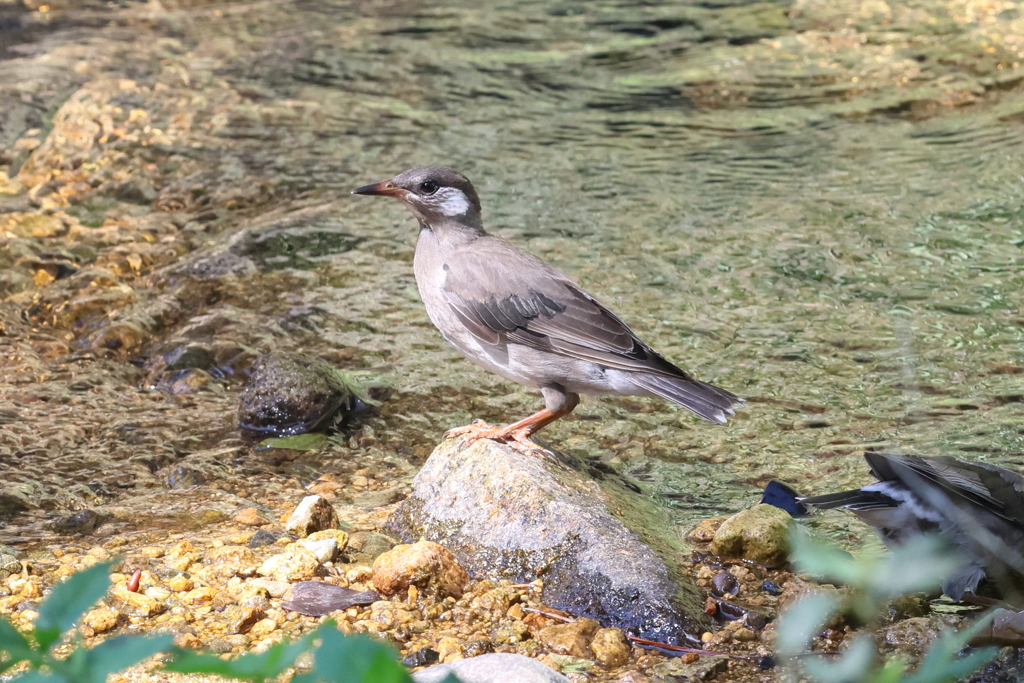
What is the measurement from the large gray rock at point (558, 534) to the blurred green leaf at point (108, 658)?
3181mm

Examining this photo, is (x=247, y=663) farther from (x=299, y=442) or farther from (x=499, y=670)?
(x=299, y=442)

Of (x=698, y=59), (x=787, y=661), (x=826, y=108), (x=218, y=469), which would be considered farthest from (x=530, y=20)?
(x=787, y=661)

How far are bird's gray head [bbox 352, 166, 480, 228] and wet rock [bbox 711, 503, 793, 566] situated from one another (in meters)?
2.35

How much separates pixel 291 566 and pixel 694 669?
180 cm

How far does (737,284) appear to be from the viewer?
783cm

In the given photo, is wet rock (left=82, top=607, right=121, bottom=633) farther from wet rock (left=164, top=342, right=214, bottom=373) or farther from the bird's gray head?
wet rock (left=164, top=342, right=214, bottom=373)

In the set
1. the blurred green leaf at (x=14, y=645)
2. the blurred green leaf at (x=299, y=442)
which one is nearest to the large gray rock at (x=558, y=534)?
the blurred green leaf at (x=299, y=442)

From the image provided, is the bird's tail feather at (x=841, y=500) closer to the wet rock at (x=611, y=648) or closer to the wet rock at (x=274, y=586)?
the wet rock at (x=611, y=648)

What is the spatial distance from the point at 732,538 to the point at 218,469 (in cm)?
283

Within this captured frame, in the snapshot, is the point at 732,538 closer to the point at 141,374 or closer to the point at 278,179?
the point at 141,374

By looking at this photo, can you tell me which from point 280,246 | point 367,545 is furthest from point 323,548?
point 280,246

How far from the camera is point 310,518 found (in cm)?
479

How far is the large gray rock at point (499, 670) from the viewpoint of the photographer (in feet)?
10.3

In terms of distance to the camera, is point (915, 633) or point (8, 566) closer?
point (915, 633)
